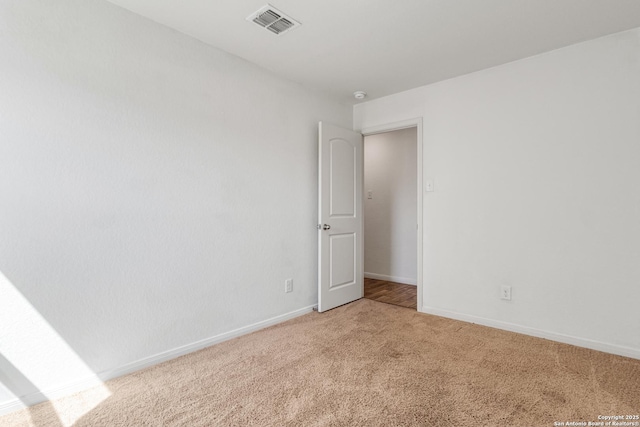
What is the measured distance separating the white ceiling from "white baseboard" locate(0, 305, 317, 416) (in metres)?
2.33

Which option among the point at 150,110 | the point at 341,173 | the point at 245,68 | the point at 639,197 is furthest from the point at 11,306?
the point at 639,197

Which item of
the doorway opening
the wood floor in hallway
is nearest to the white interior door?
the wood floor in hallway

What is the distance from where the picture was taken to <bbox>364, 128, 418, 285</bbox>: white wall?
14.8ft

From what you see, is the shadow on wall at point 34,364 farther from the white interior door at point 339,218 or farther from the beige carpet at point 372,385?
the white interior door at point 339,218

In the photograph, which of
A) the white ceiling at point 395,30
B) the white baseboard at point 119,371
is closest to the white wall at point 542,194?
the white ceiling at point 395,30

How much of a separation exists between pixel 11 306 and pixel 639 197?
13.1ft

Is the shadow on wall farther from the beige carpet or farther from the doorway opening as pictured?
the doorway opening

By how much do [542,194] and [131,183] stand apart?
10.3 feet

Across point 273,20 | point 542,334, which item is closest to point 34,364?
point 273,20

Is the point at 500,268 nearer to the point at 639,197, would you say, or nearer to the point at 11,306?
the point at 639,197

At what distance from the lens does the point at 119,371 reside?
6.49 ft

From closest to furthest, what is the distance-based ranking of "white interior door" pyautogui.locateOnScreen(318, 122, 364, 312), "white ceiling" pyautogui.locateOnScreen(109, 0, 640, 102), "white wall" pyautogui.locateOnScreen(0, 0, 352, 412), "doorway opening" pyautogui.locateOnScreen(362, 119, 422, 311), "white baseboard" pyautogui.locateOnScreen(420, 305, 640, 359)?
"white wall" pyautogui.locateOnScreen(0, 0, 352, 412)
"white ceiling" pyautogui.locateOnScreen(109, 0, 640, 102)
"white baseboard" pyautogui.locateOnScreen(420, 305, 640, 359)
"white interior door" pyautogui.locateOnScreen(318, 122, 364, 312)
"doorway opening" pyautogui.locateOnScreen(362, 119, 422, 311)

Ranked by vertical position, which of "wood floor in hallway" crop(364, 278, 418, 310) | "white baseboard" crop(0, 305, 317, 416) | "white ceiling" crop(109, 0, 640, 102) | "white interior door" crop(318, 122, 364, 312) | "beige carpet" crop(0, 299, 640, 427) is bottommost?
"wood floor in hallway" crop(364, 278, 418, 310)

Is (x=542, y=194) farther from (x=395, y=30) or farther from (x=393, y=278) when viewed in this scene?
(x=393, y=278)
